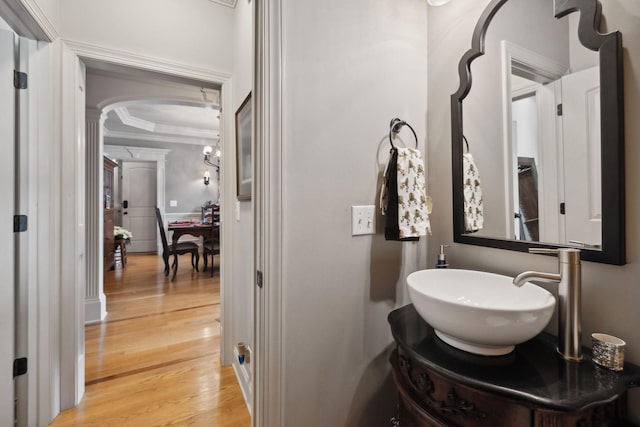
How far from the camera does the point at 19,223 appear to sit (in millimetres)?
1357

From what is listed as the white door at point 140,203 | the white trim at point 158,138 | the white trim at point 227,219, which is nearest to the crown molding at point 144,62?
the white trim at point 227,219

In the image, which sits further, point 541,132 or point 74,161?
point 74,161

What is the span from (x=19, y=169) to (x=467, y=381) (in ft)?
6.90

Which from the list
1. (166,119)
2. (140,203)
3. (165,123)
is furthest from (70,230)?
(140,203)

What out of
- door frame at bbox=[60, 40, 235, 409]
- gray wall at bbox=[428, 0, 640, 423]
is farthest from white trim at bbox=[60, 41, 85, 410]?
gray wall at bbox=[428, 0, 640, 423]

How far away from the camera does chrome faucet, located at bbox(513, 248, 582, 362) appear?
0.71m

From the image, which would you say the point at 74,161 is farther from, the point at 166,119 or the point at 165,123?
the point at 165,123

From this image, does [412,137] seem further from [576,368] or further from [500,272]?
[576,368]

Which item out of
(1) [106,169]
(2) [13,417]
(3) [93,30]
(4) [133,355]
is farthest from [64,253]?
(1) [106,169]

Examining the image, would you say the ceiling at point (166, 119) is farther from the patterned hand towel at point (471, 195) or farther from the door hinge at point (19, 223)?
the patterned hand towel at point (471, 195)

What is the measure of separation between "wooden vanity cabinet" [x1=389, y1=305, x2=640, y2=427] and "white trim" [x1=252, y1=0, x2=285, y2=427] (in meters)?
0.43

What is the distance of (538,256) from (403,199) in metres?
0.48

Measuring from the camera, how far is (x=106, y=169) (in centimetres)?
425

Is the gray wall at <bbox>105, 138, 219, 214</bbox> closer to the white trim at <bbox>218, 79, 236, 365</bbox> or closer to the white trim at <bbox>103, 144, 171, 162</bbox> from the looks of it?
the white trim at <bbox>103, 144, 171, 162</bbox>
